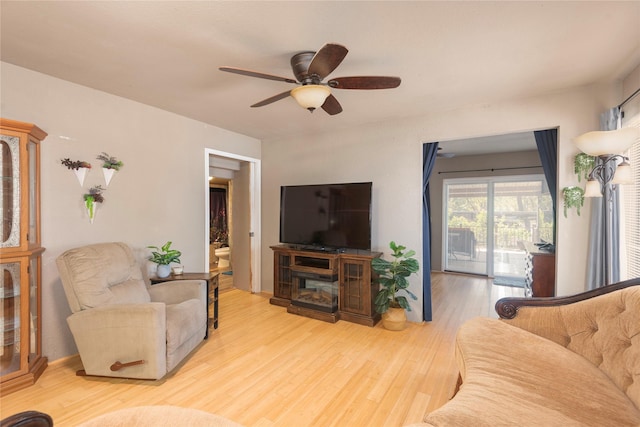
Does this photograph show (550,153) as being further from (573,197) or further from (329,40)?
(329,40)

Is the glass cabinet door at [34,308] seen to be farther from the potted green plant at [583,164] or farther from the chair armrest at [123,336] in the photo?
the potted green plant at [583,164]

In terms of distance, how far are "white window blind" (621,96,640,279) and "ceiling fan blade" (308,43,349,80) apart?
234cm

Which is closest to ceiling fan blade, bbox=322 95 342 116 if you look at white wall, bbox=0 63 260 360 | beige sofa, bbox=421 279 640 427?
beige sofa, bbox=421 279 640 427

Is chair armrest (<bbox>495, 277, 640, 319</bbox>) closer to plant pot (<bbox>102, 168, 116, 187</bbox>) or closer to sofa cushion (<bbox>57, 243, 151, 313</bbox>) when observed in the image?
sofa cushion (<bbox>57, 243, 151, 313</bbox>)

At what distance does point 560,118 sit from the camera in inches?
108

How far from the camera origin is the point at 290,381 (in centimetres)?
223

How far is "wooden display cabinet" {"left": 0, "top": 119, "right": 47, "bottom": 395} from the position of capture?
2055 mm

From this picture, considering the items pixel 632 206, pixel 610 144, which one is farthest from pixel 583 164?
pixel 610 144

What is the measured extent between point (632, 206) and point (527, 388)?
6.57 ft

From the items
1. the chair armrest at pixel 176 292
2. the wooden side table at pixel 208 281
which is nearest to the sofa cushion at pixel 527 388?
the chair armrest at pixel 176 292

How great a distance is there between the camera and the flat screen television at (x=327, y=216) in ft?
11.4

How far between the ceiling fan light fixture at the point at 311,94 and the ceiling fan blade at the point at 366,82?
0.30 feet

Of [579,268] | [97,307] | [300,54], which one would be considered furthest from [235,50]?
[579,268]

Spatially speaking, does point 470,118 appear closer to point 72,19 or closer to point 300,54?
point 300,54
